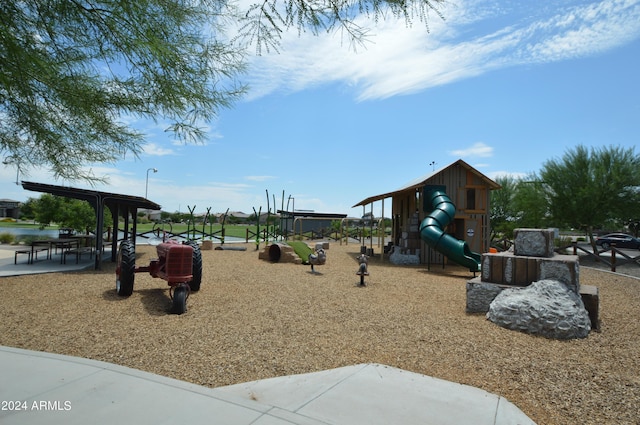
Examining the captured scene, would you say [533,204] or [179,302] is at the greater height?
[533,204]

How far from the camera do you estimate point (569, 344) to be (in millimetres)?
5531

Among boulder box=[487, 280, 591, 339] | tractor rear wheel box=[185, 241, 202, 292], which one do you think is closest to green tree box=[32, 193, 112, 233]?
tractor rear wheel box=[185, 241, 202, 292]

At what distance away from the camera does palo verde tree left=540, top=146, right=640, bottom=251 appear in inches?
748

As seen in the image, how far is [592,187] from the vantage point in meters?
19.4

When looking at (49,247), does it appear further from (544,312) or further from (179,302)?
(544,312)

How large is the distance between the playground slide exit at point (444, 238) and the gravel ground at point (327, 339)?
412cm

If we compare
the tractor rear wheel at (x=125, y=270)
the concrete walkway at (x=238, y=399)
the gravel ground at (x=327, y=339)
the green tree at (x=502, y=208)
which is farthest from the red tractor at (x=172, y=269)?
the green tree at (x=502, y=208)

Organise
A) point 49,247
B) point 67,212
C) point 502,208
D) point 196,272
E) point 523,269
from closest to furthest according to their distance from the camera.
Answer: point 523,269 → point 196,272 → point 49,247 → point 67,212 → point 502,208

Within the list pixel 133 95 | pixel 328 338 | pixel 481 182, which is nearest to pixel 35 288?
pixel 133 95

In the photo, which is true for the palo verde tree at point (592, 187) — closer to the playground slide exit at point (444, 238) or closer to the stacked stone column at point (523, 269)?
the playground slide exit at point (444, 238)

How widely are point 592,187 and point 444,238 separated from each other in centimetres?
1095

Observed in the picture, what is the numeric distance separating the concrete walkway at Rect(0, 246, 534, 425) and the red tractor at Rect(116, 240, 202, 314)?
267 centimetres

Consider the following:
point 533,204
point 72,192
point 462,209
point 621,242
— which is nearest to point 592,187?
point 533,204

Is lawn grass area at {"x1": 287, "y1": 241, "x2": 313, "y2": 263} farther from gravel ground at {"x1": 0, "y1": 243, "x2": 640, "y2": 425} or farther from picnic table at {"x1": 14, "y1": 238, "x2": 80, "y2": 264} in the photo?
picnic table at {"x1": 14, "y1": 238, "x2": 80, "y2": 264}
